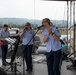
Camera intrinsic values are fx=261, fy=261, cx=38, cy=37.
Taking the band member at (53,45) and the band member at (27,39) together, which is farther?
the band member at (27,39)

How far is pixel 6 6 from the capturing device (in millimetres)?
7750

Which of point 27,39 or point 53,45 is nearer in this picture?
point 53,45

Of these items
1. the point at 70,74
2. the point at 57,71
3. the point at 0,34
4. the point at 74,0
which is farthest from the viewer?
the point at 74,0

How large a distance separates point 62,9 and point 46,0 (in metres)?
0.64

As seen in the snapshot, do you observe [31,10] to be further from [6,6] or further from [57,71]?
[57,71]

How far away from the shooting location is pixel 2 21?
7.84 meters

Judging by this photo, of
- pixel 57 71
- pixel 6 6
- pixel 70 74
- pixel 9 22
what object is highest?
pixel 6 6

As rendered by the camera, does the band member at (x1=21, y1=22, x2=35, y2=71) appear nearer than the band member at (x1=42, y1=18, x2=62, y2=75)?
No

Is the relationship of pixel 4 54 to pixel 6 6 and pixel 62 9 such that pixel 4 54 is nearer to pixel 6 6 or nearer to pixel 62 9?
pixel 6 6

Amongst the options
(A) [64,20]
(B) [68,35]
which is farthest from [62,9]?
(B) [68,35]

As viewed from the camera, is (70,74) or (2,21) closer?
(70,74)

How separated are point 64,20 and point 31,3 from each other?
1351 millimetres

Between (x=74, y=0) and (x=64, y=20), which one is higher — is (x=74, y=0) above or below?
above

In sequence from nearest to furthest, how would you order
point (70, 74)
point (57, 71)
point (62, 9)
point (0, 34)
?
point (57, 71) → point (70, 74) → point (0, 34) → point (62, 9)
